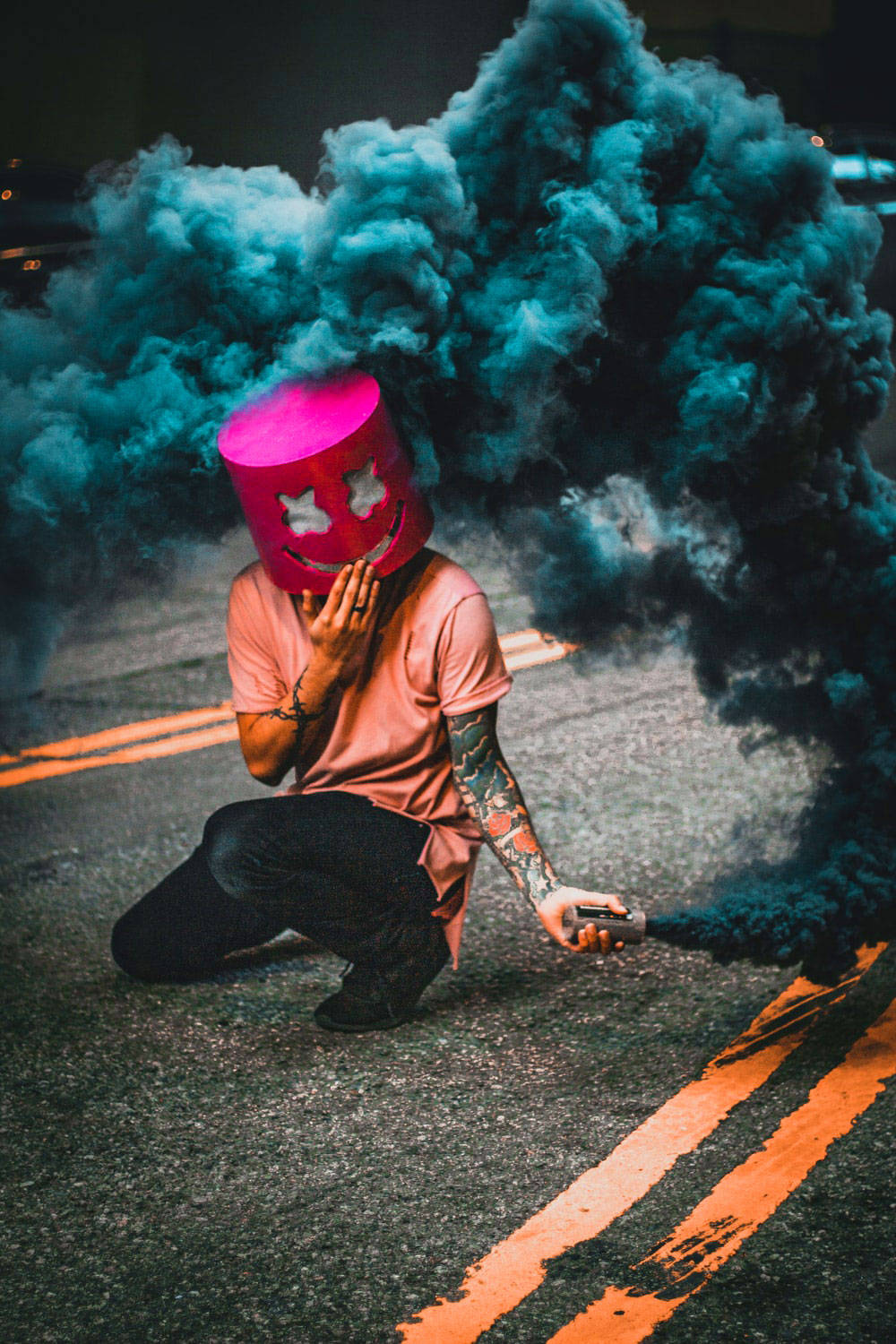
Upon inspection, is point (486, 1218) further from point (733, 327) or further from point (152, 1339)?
point (733, 327)

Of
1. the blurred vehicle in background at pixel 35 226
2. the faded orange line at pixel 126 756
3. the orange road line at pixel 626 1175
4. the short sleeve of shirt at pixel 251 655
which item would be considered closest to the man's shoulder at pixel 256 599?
the short sleeve of shirt at pixel 251 655

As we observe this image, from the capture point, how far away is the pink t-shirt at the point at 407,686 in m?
2.60

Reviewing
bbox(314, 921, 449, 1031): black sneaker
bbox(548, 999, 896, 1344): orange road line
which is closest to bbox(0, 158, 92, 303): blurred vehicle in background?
bbox(314, 921, 449, 1031): black sneaker

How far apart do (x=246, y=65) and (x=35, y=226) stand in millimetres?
1343

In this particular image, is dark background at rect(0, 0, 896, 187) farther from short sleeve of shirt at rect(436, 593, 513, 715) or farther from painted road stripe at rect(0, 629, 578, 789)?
painted road stripe at rect(0, 629, 578, 789)

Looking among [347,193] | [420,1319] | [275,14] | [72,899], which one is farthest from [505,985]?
[275,14]

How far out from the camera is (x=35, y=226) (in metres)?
4.91

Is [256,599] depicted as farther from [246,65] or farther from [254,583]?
[246,65]

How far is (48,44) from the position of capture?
593 centimetres

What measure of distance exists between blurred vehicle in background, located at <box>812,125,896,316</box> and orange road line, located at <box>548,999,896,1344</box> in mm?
4426

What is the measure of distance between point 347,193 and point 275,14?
3.72m

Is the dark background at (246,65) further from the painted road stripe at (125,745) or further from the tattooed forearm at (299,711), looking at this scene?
the painted road stripe at (125,745)

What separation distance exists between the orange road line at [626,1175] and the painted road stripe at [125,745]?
→ 221 centimetres

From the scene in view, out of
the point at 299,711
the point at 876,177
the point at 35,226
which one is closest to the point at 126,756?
the point at 35,226
